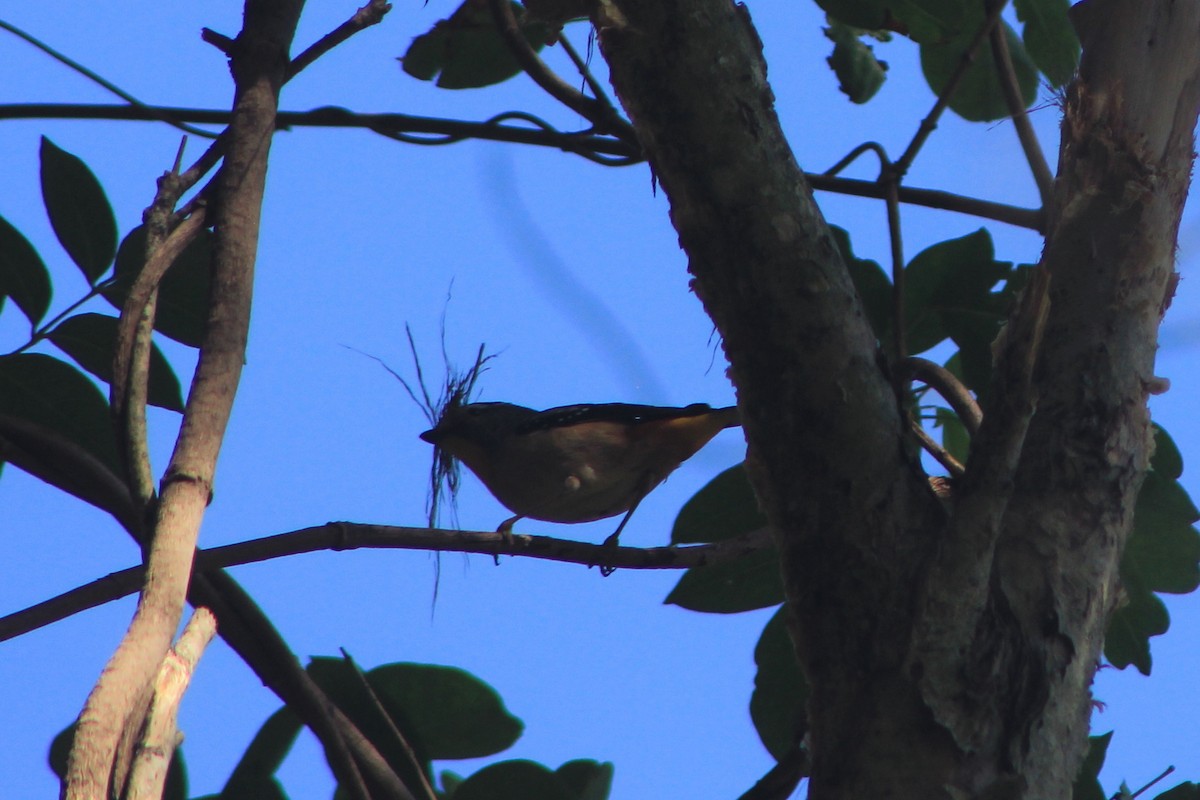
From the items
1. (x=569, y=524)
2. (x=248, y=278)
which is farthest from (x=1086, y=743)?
(x=569, y=524)

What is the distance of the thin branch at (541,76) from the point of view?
3.08m

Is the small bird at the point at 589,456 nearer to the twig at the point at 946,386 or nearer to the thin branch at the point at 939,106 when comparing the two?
the thin branch at the point at 939,106

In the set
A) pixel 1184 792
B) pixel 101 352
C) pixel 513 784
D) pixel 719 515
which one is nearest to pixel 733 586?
pixel 719 515

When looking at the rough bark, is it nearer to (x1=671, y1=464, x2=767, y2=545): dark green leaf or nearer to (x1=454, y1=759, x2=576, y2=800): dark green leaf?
(x1=671, y1=464, x2=767, y2=545): dark green leaf

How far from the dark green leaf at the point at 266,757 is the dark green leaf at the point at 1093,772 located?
167 centimetres

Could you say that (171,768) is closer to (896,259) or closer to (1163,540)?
(896,259)

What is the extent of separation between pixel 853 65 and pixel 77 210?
84.0 inches

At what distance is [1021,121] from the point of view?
2.96 meters

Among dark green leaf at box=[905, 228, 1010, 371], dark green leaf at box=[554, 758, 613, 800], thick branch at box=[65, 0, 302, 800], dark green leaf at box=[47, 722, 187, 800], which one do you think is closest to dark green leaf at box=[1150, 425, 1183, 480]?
dark green leaf at box=[905, 228, 1010, 371]

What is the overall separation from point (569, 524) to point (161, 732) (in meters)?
2.99

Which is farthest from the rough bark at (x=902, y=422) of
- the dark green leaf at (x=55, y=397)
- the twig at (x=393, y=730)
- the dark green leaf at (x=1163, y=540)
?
the dark green leaf at (x=55, y=397)

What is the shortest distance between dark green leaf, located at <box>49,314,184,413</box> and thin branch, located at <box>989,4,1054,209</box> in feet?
6.59

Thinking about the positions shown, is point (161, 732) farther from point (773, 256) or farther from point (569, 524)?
point (569, 524)

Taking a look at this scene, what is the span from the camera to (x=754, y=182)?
197 cm
